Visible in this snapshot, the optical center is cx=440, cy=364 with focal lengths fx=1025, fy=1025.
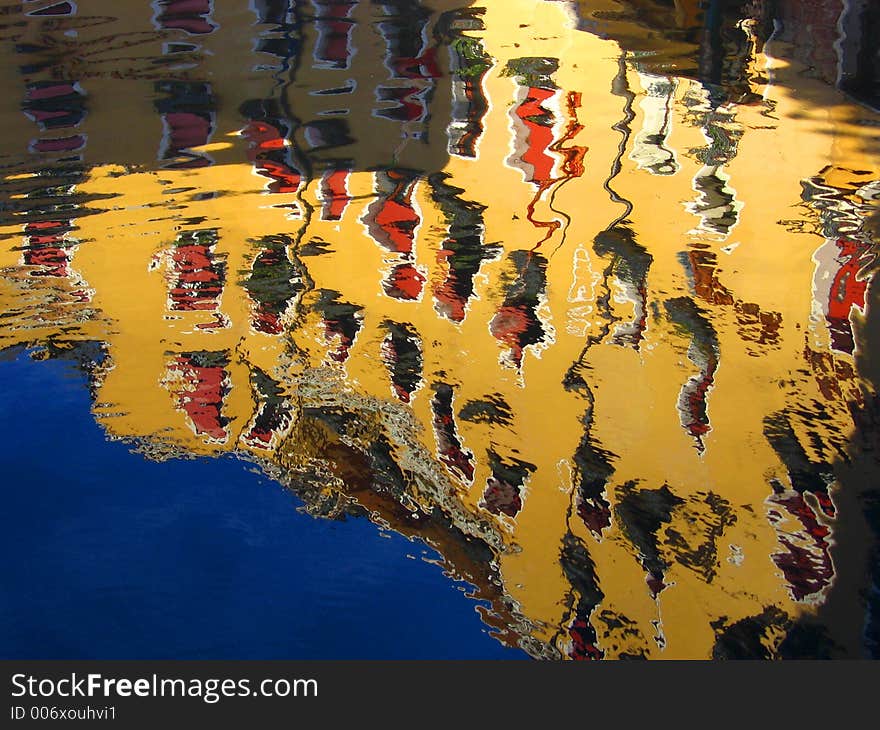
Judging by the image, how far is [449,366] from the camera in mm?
2266

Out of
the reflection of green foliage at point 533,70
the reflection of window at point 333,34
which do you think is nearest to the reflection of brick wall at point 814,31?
the reflection of green foliage at point 533,70

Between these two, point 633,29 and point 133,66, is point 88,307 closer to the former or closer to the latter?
point 133,66

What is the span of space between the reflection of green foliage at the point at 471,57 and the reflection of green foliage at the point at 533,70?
107mm

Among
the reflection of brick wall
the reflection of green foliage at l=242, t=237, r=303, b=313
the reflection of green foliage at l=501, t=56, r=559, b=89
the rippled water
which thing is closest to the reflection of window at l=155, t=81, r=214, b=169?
the rippled water

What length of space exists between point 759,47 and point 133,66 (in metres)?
2.86

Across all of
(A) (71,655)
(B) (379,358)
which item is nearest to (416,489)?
(B) (379,358)

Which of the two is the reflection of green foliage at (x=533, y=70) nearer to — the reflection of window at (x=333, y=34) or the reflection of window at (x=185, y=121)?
the reflection of window at (x=333, y=34)

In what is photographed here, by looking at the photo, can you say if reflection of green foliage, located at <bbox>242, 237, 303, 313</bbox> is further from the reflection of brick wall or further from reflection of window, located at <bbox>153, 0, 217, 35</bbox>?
reflection of window, located at <bbox>153, 0, 217, 35</bbox>

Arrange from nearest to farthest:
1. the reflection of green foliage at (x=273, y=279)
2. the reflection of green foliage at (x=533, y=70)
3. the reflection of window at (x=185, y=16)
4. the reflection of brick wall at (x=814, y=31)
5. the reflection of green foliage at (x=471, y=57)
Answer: the reflection of green foliage at (x=273, y=279) → the reflection of green foliage at (x=533, y=70) → the reflection of brick wall at (x=814, y=31) → the reflection of green foliage at (x=471, y=57) → the reflection of window at (x=185, y=16)

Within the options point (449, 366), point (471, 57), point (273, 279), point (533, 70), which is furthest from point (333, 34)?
point (449, 366)

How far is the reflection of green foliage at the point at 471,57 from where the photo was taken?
4426 mm

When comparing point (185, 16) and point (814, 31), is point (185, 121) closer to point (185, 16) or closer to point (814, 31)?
point (185, 16)

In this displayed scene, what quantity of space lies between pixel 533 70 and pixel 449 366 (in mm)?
2498

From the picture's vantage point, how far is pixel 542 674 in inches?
54.7
